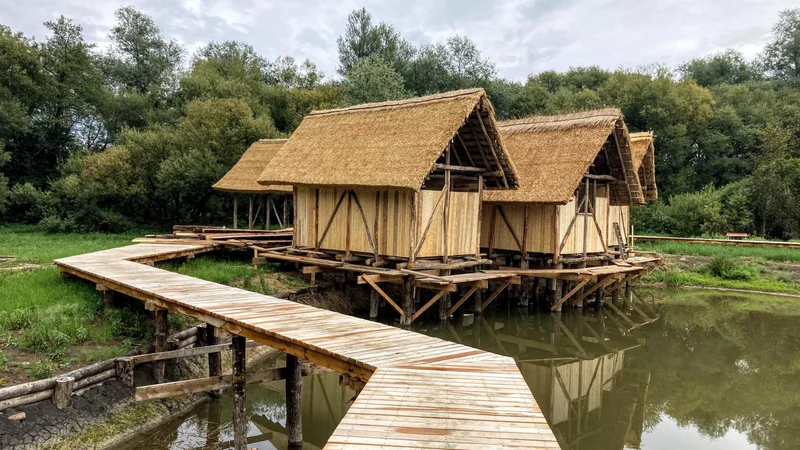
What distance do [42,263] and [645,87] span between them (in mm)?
37108

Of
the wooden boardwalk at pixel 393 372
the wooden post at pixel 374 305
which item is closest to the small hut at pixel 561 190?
the wooden post at pixel 374 305

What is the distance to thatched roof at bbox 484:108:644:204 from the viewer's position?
16500 mm

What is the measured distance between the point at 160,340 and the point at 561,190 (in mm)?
11542

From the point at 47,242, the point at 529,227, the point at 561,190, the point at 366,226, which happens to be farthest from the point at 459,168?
the point at 47,242

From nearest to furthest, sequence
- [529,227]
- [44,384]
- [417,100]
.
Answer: [44,384] → [417,100] → [529,227]

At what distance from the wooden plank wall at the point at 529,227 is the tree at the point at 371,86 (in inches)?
680

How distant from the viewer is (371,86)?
1352 inches

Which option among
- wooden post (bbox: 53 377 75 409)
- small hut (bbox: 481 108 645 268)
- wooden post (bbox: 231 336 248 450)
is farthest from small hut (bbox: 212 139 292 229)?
wooden post (bbox: 53 377 75 409)

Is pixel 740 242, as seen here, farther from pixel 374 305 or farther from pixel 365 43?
pixel 365 43

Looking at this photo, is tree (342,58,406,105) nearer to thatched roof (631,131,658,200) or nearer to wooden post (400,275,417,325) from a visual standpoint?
thatched roof (631,131,658,200)

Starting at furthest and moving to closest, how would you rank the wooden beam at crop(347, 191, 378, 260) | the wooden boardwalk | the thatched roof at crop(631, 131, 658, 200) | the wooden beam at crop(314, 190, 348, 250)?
the thatched roof at crop(631, 131, 658, 200) < the wooden beam at crop(314, 190, 348, 250) < the wooden beam at crop(347, 191, 378, 260) < the wooden boardwalk

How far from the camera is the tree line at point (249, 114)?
82.9ft

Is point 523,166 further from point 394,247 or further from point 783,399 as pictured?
point 783,399

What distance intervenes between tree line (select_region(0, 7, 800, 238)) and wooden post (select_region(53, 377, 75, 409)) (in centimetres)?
1705
